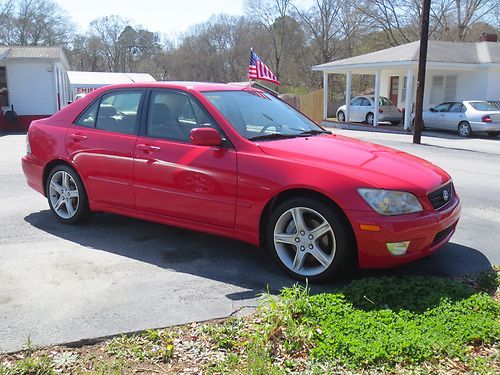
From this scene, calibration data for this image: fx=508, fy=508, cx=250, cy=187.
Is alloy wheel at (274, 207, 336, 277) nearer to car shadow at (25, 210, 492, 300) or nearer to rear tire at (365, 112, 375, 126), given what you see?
car shadow at (25, 210, 492, 300)

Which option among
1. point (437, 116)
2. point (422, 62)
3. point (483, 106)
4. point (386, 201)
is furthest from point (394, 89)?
point (386, 201)

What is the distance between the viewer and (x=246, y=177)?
4.34 metres

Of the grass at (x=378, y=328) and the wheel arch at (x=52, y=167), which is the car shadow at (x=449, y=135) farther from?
the grass at (x=378, y=328)

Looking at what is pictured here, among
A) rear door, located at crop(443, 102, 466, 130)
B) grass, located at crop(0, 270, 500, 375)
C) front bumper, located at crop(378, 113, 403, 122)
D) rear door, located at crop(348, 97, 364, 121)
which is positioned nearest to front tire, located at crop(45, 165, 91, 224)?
grass, located at crop(0, 270, 500, 375)

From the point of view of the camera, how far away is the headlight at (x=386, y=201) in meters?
3.89

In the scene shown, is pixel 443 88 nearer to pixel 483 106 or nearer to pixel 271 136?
pixel 483 106

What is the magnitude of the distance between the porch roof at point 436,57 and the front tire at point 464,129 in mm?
3520

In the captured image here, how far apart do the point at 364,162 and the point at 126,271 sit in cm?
228

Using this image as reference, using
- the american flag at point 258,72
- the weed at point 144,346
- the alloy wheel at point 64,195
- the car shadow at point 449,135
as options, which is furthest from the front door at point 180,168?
the car shadow at point 449,135

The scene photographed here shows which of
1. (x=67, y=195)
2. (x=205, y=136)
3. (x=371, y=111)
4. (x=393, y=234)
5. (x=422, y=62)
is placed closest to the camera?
(x=393, y=234)

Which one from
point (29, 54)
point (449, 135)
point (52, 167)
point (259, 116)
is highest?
point (29, 54)

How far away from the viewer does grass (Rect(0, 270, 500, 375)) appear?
2941 millimetres

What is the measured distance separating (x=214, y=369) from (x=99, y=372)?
2.12ft

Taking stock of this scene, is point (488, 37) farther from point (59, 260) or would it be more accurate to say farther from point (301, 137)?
point (59, 260)
